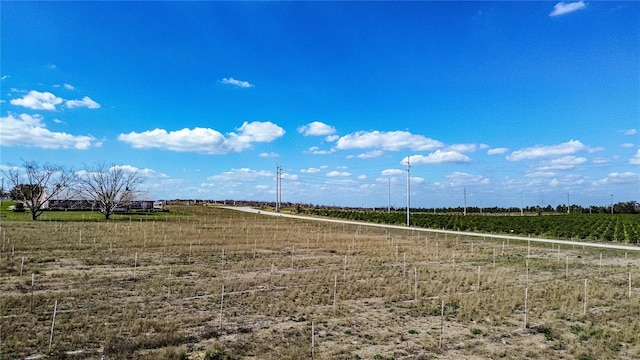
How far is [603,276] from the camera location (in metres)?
21.6

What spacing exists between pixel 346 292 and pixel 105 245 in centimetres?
2087

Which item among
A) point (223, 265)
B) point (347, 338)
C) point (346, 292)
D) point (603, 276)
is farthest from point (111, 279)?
point (603, 276)

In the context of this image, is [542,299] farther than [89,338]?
Yes

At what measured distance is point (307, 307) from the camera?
14.0 meters

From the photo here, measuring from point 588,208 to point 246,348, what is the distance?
474ft

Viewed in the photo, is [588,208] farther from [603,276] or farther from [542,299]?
[542,299]

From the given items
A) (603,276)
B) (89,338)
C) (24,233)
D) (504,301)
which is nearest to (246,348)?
(89,338)

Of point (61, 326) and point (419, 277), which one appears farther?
point (419, 277)

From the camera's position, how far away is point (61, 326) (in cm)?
1126

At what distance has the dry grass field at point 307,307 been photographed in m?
10.2

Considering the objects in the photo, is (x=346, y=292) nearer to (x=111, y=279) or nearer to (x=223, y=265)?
(x=223, y=265)

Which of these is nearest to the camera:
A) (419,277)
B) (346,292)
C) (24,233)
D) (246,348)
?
(246,348)

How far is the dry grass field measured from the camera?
10.2 metres

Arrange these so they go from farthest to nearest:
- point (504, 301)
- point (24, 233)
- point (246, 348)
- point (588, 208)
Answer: point (588, 208) → point (24, 233) → point (504, 301) → point (246, 348)
